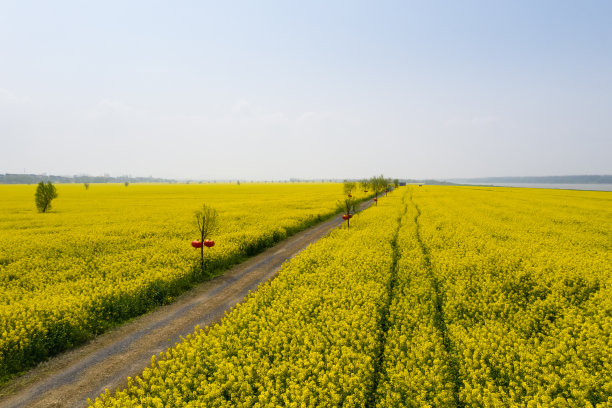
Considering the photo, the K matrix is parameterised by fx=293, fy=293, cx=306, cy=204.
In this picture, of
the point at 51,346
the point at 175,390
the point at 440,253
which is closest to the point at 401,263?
the point at 440,253

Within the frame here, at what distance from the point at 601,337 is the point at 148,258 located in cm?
2183

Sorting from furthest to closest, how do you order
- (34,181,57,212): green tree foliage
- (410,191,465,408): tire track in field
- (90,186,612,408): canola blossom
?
(34,181,57,212): green tree foliage → (410,191,465,408): tire track in field → (90,186,612,408): canola blossom

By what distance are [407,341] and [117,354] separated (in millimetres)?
9788

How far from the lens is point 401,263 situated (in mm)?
16297

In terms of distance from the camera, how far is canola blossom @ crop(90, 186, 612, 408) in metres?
7.05

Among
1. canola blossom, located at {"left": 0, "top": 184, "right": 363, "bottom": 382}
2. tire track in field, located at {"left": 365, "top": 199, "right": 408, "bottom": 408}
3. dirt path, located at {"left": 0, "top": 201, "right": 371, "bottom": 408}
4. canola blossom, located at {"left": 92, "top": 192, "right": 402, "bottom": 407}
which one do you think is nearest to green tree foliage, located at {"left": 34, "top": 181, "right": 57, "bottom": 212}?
canola blossom, located at {"left": 0, "top": 184, "right": 363, "bottom": 382}

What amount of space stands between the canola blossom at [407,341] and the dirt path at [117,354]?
78 centimetres

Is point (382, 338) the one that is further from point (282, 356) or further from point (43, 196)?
point (43, 196)

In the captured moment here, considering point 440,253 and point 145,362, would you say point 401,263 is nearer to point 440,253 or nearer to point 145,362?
point 440,253

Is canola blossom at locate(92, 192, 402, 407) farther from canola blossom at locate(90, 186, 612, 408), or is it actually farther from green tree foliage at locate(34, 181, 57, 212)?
green tree foliage at locate(34, 181, 57, 212)

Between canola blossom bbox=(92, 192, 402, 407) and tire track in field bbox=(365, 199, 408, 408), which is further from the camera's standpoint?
tire track in field bbox=(365, 199, 408, 408)

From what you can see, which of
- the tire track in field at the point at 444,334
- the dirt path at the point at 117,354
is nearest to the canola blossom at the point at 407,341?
the tire track in field at the point at 444,334

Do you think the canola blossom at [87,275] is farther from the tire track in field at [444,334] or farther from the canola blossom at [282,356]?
the tire track in field at [444,334]

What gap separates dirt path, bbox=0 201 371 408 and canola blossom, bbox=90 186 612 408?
0.78 meters
